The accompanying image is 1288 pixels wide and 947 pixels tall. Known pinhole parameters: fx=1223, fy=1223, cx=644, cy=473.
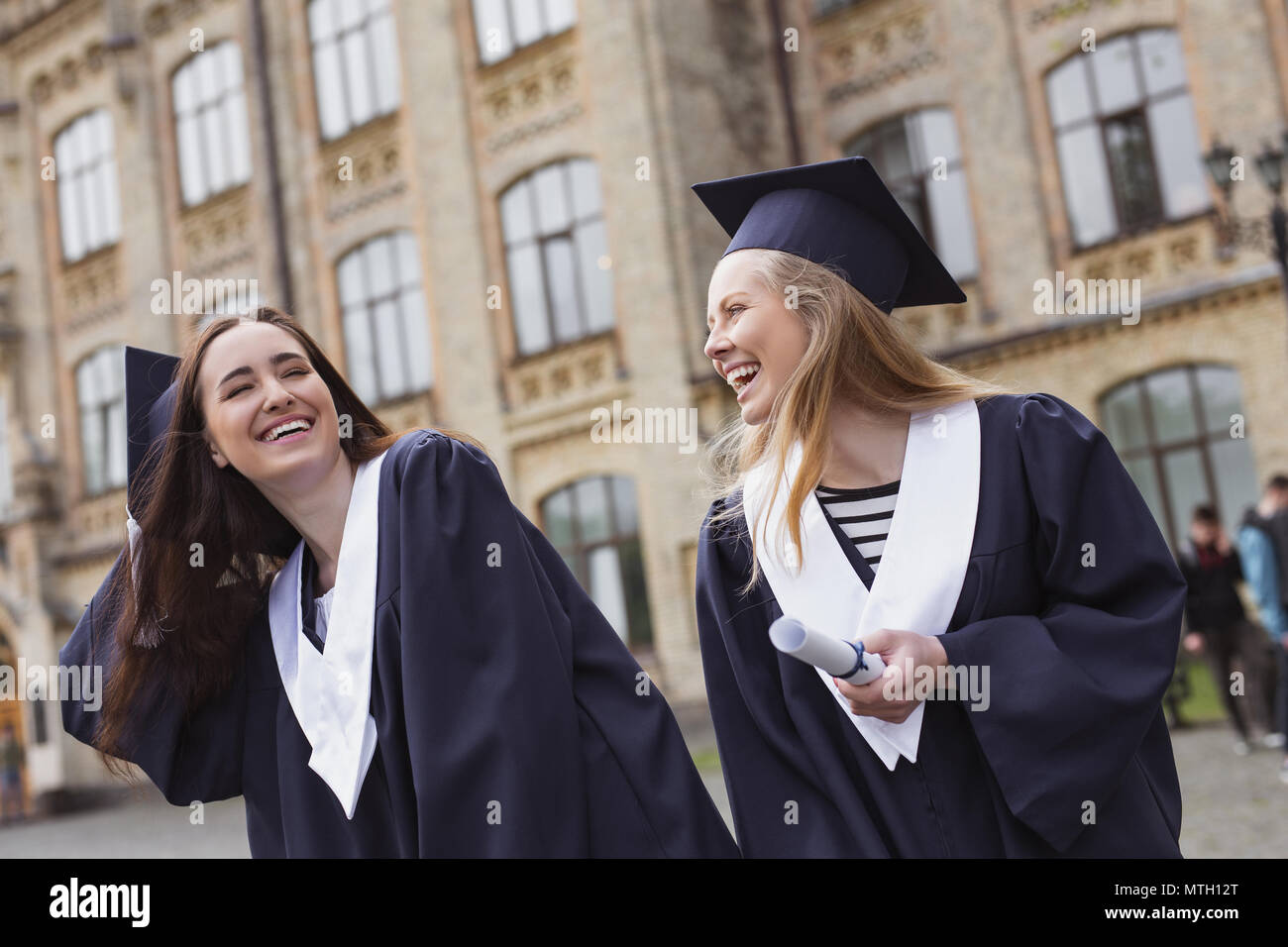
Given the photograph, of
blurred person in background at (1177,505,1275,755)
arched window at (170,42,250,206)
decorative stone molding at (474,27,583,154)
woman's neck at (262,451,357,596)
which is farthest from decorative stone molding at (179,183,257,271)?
woman's neck at (262,451,357,596)

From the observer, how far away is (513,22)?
17.0 metres

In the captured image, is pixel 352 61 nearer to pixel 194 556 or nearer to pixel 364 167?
pixel 364 167

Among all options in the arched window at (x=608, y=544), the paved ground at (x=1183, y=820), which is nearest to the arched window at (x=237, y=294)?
the arched window at (x=608, y=544)

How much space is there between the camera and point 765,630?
256 centimetres

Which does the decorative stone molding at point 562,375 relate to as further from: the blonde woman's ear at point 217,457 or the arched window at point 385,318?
the blonde woman's ear at point 217,457

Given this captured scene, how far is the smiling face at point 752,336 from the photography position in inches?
97.3

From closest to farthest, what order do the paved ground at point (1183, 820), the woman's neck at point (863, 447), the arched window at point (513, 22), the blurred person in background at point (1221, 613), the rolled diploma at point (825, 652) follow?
1. the rolled diploma at point (825, 652)
2. the woman's neck at point (863, 447)
3. the paved ground at point (1183, 820)
4. the blurred person in background at point (1221, 613)
5. the arched window at point (513, 22)

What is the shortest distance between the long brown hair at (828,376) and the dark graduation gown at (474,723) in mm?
394

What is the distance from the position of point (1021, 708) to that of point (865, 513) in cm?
50

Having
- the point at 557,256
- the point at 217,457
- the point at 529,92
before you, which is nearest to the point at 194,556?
the point at 217,457

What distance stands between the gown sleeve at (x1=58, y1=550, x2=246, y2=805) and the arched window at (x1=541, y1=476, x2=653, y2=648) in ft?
42.9

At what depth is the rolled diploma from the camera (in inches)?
70.3

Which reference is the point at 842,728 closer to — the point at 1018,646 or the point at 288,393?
the point at 1018,646
